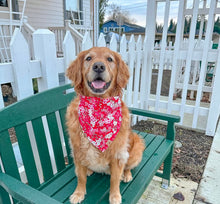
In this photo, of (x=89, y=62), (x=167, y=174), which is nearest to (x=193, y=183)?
(x=167, y=174)

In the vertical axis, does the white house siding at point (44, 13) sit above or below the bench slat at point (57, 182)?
above

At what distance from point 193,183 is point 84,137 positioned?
168 cm

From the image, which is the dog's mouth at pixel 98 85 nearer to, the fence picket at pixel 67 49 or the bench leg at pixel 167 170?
the fence picket at pixel 67 49

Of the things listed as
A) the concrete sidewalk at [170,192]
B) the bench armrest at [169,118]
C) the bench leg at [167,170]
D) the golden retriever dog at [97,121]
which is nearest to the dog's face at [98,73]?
the golden retriever dog at [97,121]

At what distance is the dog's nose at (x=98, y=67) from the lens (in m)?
1.29

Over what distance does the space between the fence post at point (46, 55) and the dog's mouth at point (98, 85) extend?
1.89 ft

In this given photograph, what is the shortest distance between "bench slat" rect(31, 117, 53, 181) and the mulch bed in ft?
5.43

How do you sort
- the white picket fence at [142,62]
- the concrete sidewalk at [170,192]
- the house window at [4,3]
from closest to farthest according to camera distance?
the white picket fence at [142,62], the concrete sidewalk at [170,192], the house window at [4,3]

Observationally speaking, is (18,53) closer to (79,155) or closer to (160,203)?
(79,155)

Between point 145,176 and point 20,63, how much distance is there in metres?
1.38

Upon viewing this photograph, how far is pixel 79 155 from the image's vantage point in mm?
1426

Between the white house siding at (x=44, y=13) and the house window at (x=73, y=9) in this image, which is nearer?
the white house siding at (x=44, y=13)

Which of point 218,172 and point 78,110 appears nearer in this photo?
point 78,110

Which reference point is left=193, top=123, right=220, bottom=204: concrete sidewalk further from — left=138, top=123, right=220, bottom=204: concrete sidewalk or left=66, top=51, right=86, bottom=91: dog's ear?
left=66, top=51, right=86, bottom=91: dog's ear
